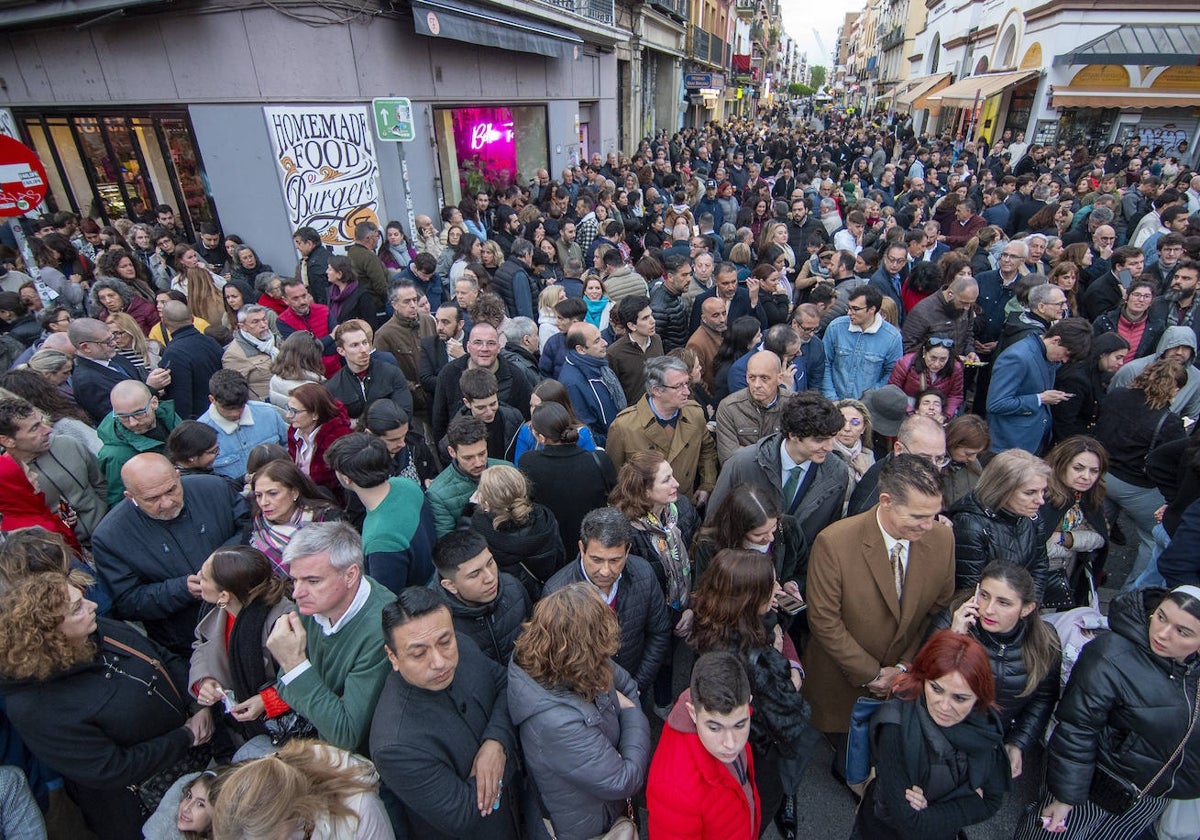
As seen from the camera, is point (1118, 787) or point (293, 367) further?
point (293, 367)

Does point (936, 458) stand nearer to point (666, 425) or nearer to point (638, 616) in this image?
point (666, 425)

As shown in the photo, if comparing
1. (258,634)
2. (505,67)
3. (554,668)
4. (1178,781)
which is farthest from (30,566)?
(505,67)

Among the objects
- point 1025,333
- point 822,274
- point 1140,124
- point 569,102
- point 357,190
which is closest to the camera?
point 1025,333

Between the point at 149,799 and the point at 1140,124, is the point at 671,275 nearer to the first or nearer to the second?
the point at 149,799

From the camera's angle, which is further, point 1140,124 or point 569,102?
point 1140,124

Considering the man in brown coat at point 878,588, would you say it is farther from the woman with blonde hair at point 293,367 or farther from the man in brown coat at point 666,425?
the woman with blonde hair at point 293,367

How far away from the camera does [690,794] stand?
2008 mm

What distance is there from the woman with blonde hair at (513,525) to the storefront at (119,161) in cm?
873

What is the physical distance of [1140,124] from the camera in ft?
66.0

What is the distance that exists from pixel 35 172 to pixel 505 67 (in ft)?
29.3

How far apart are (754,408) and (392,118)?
240 inches

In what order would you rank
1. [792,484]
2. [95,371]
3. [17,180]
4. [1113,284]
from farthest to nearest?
1. [17,180]
2. [1113,284]
3. [95,371]
4. [792,484]

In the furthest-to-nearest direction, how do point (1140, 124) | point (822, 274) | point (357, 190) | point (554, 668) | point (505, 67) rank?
point (1140, 124) < point (505, 67) < point (357, 190) < point (822, 274) < point (554, 668)

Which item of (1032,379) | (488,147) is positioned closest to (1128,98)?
(488,147)
